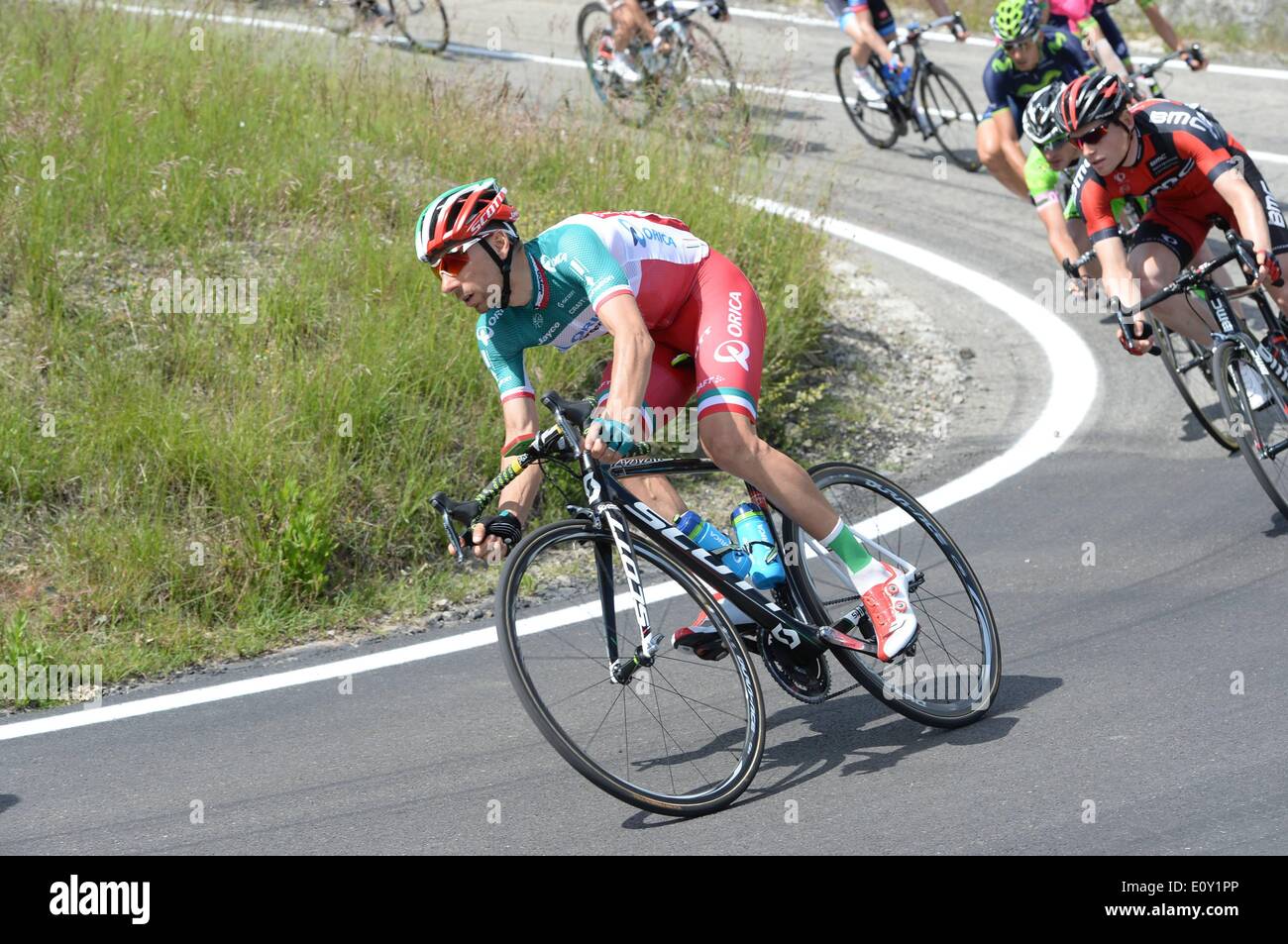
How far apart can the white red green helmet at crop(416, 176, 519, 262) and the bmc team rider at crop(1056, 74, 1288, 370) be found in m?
3.34

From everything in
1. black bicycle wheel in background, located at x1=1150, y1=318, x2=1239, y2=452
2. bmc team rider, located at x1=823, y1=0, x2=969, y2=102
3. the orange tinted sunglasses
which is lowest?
the orange tinted sunglasses

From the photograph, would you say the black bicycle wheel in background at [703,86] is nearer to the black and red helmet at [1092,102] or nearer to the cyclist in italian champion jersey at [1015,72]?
the cyclist in italian champion jersey at [1015,72]

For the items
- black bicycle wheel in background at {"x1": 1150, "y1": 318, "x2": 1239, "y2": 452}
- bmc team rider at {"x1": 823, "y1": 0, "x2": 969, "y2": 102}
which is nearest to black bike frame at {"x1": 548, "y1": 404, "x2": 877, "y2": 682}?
black bicycle wheel in background at {"x1": 1150, "y1": 318, "x2": 1239, "y2": 452}

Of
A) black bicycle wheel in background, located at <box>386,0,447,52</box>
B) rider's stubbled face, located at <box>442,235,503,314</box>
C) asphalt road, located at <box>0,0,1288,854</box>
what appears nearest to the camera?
asphalt road, located at <box>0,0,1288,854</box>

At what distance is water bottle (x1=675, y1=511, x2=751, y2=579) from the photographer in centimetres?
489

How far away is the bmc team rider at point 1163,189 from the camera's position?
6625 millimetres

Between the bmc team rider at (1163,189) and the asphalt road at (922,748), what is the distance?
1.00 meters

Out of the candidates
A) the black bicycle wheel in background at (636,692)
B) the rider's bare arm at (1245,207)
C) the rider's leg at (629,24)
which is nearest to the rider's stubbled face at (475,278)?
the black bicycle wheel in background at (636,692)

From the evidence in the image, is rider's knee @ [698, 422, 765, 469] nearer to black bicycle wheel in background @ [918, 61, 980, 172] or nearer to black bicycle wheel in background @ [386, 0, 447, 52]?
black bicycle wheel in background @ [918, 61, 980, 172]

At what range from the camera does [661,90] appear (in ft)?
36.6

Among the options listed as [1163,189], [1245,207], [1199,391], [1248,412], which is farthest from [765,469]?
[1199,391]

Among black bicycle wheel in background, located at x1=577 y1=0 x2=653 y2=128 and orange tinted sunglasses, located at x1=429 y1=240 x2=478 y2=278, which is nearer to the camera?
orange tinted sunglasses, located at x1=429 y1=240 x2=478 y2=278

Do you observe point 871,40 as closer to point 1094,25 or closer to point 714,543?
point 1094,25
